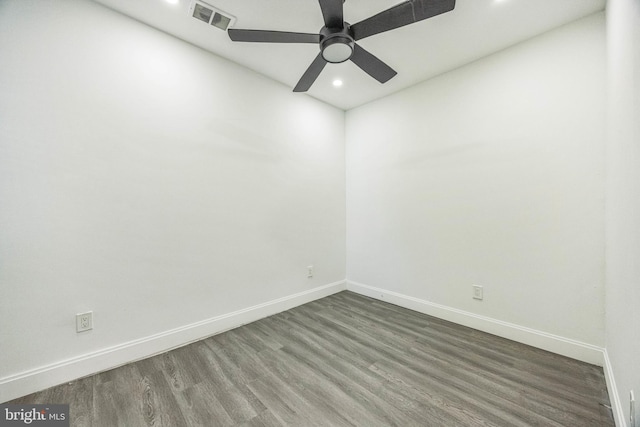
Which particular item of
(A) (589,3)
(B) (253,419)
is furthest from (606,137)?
(B) (253,419)

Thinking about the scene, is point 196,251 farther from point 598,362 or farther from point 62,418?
point 598,362

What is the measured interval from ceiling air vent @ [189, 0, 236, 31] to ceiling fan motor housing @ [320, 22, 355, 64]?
89cm

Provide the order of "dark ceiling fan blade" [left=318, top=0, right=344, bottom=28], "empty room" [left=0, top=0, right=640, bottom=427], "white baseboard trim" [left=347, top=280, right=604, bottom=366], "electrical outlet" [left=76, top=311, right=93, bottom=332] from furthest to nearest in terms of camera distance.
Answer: "white baseboard trim" [left=347, top=280, right=604, bottom=366]
"electrical outlet" [left=76, top=311, right=93, bottom=332]
"empty room" [left=0, top=0, right=640, bottom=427]
"dark ceiling fan blade" [left=318, top=0, right=344, bottom=28]

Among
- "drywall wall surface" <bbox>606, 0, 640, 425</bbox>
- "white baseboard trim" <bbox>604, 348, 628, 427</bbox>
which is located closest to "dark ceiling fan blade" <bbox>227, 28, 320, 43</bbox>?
→ "drywall wall surface" <bbox>606, 0, 640, 425</bbox>

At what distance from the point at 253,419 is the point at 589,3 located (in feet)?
11.9

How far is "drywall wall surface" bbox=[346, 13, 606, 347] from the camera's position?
198 centimetres

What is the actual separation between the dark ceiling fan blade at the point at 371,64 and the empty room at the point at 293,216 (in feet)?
0.06

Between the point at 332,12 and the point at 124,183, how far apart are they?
1923 mm

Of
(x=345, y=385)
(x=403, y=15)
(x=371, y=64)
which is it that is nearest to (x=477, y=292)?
(x=345, y=385)

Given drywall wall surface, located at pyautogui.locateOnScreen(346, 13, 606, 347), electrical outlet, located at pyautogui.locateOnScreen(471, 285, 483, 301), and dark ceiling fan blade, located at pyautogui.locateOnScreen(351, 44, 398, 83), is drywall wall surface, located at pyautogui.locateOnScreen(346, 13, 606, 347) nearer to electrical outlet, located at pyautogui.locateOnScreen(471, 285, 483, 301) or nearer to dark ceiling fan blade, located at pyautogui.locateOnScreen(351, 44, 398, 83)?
electrical outlet, located at pyautogui.locateOnScreen(471, 285, 483, 301)

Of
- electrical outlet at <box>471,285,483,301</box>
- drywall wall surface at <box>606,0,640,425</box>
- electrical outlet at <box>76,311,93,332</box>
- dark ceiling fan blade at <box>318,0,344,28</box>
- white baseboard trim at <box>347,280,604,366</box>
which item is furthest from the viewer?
electrical outlet at <box>471,285,483,301</box>

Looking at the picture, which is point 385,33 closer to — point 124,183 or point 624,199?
point 624,199

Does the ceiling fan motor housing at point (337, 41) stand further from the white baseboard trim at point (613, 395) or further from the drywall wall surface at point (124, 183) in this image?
the white baseboard trim at point (613, 395)

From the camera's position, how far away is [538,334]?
2.17 meters
